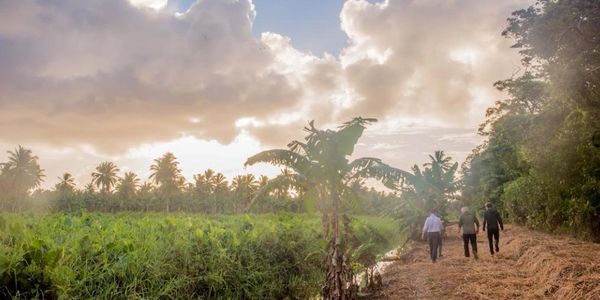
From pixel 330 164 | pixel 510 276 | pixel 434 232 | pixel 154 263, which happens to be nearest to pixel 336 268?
pixel 330 164

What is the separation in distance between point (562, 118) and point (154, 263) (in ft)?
48.3

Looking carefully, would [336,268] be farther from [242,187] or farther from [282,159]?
[242,187]

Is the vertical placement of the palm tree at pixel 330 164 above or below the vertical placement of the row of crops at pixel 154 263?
above

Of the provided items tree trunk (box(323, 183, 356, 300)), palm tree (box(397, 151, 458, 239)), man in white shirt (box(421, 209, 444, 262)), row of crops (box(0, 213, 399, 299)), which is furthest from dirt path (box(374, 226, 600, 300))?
palm tree (box(397, 151, 458, 239))

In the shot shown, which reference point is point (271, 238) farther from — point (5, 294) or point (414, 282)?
point (5, 294)

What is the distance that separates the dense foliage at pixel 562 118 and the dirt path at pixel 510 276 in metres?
3.58

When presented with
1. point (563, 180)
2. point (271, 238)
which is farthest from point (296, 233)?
point (563, 180)

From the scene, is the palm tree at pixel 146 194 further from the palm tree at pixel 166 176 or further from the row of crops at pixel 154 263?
the row of crops at pixel 154 263

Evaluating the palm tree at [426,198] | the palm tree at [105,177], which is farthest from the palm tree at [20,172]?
the palm tree at [426,198]

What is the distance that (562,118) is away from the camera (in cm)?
1584

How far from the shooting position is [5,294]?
6.30 m

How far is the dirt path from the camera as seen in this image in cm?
850

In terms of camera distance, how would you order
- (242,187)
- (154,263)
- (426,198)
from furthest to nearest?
1. (242,187)
2. (426,198)
3. (154,263)

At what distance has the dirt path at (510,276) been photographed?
27.9ft
